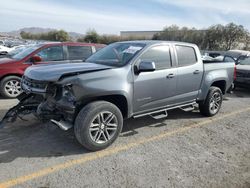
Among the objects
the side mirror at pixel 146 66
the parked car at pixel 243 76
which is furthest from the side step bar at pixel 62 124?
the parked car at pixel 243 76

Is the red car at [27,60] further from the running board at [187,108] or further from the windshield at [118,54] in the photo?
the running board at [187,108]

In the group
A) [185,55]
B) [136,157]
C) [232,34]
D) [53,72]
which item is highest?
[232,34]

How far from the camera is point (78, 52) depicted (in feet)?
25.9

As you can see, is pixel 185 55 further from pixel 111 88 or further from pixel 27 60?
pixel 27 60

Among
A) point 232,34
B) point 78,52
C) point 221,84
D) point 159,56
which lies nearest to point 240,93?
point 221,84

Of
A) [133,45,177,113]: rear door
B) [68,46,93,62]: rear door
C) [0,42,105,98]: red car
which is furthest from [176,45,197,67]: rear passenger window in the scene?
[68,46,93,62]: rear door

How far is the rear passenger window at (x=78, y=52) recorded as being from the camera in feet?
25.4

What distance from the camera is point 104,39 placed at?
2227 inches

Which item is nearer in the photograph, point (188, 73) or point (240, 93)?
point (188, 73)

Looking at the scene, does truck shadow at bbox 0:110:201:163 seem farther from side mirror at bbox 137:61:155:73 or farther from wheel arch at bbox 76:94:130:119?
side mirror at bbox 137:61:155:73

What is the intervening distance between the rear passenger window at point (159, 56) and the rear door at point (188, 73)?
12.2 inches

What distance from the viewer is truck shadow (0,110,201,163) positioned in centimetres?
392

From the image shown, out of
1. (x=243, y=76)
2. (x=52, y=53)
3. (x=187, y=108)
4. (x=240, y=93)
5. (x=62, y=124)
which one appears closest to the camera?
(x=62, y=124)

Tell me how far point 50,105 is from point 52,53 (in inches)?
149
